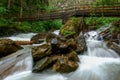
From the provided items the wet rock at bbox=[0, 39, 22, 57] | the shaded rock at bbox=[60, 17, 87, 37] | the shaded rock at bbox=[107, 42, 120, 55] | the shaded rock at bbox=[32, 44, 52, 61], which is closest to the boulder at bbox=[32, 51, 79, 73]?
the shaded rock at bbox=[32, 44, 52, 61]

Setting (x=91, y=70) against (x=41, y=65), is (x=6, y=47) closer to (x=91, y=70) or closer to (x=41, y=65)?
(x=41, y=65)

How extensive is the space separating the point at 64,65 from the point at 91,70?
54.3 inches

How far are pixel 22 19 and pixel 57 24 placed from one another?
5867mm

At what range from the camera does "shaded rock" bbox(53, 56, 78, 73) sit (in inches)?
386

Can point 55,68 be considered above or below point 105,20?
below

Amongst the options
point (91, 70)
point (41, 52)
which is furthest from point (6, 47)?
point (91, 70)

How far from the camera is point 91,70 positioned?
10336mm

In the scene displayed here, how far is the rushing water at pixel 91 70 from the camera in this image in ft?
31.6

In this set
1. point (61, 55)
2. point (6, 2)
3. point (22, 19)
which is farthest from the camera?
point (6, 2)

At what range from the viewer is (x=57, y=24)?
98.3ft

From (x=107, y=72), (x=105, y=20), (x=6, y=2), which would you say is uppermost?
(x=6, y=2)

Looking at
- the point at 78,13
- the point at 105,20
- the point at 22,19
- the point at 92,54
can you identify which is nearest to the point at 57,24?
the point at 22,19

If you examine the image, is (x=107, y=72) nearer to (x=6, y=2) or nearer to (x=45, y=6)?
(x=6, y=2)

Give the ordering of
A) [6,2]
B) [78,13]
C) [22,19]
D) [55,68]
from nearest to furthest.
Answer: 1. [55,68]
2. [78,13]
3. [22,19]
4. [6,2]
